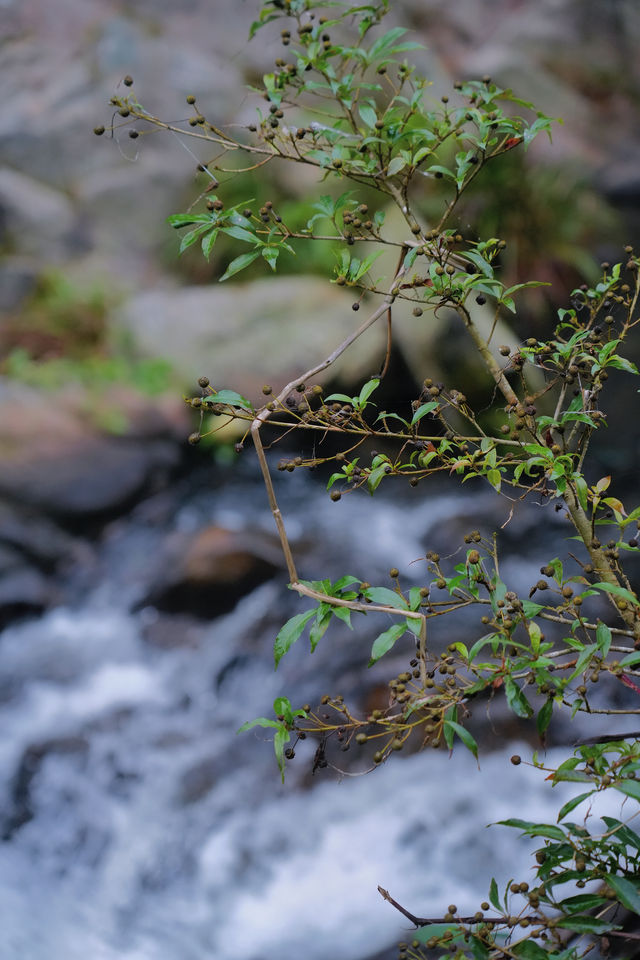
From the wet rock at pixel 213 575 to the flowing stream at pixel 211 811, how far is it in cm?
8

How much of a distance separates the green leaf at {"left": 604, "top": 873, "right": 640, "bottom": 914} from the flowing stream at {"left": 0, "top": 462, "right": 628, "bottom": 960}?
1427mm

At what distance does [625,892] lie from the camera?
101 cm

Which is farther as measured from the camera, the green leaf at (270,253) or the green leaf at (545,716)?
the green leaf at (270,253)

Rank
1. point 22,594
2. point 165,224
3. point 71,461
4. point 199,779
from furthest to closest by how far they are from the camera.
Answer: point 165,224 → point 71,461 → point 22,594 → point 199,779

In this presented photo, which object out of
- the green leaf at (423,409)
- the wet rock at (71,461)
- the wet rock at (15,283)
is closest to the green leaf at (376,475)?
the green leaf at (423,409)

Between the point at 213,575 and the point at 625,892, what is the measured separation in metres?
2.92

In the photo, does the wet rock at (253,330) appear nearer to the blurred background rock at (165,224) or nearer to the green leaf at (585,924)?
the blurred background rock at (165,224)

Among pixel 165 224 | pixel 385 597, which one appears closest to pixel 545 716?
pixel 385 597

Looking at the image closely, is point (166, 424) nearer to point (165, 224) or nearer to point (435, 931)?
point (165, 224)

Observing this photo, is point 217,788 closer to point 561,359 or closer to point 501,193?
point 561,359

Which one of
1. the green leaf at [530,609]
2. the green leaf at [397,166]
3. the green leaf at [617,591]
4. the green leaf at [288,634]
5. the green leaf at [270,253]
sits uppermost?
the green leaf at [397,166]

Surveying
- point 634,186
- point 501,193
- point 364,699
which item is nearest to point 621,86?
point 634,186

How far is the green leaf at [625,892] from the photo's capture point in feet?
3.29

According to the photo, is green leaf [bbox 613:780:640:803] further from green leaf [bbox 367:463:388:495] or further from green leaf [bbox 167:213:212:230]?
green leaf [bbox 167:213:212:230]
